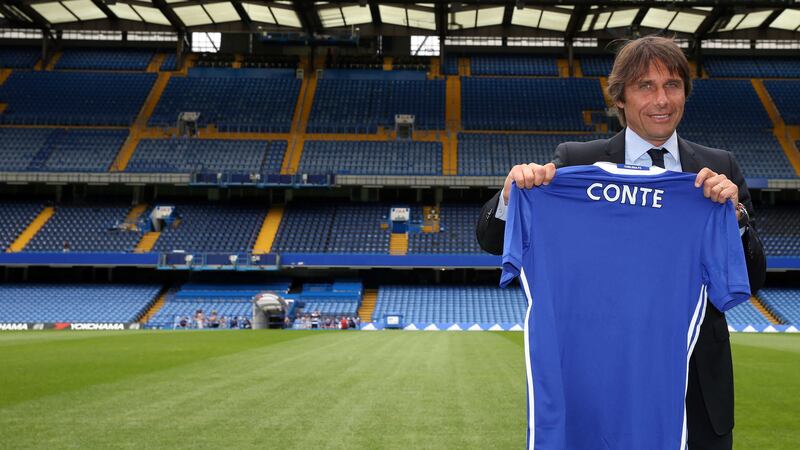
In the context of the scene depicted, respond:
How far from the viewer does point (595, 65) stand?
46000mm

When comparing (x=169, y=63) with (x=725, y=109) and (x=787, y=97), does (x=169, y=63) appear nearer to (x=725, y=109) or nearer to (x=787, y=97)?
(x=725, y=109)

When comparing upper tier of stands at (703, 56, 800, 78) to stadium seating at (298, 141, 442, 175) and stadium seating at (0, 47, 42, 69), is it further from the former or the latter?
A: stadium seating at (0, 47, 42, 69)

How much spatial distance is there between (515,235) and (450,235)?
34.6m

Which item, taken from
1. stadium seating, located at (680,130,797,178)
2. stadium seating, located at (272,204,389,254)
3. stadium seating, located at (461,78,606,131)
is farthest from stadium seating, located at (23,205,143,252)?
stadium seating, located at (680,130,797,178)

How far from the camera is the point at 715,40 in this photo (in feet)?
145

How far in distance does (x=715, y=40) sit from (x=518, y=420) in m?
43.7

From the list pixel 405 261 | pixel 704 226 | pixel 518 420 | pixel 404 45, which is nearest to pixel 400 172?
pixel 405 261

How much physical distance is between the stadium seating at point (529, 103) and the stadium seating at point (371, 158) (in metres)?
3.92

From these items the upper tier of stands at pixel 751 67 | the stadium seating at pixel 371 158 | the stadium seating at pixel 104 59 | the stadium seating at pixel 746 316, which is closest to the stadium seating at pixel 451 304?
the stadium seating at pixel 371 158

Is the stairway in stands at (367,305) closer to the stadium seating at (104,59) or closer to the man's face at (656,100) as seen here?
the stadium seating at (104,59)

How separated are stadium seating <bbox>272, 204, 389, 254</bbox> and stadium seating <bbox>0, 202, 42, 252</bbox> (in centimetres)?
1311

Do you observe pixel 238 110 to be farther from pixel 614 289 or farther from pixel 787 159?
pixel 614 289

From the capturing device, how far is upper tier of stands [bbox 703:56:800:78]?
44938 mm

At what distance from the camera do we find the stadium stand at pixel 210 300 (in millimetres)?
33094
